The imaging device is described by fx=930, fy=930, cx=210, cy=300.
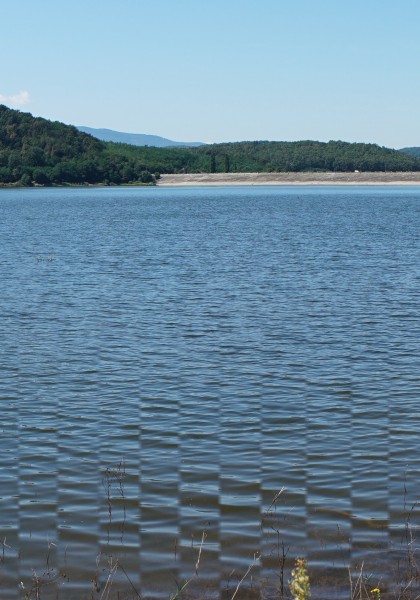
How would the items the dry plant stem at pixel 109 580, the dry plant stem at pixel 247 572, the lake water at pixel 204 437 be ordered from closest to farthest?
1. the dry plant stem at pixel 247 572
2. the dry plant stem at pixel 109 580
3. the lake water at pixel 204 437

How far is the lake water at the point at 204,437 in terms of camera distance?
8.02 meters

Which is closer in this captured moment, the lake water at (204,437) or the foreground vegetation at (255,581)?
the foreground vegetation at (255,581)

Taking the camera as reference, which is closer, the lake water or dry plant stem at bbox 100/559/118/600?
dry plant stem at bbox 100/559/118/600

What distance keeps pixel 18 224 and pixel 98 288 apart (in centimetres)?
4494

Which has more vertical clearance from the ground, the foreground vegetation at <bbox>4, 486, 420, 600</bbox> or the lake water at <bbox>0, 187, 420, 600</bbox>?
the foreground vegetation at <bbox>4, 486, 420, 600</bbox>

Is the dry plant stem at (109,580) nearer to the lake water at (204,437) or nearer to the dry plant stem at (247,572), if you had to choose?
the lake water at (204,437)

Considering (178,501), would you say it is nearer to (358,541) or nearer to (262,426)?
(358,541)

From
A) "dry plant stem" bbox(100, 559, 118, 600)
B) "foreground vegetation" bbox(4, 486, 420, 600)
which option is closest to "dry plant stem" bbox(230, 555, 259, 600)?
"foreground vegetation" bbox(4, 486, 420, 600)

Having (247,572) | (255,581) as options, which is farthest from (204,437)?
(247,572)

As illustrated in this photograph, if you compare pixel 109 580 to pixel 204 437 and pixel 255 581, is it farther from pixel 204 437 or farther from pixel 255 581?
pixel 204 437

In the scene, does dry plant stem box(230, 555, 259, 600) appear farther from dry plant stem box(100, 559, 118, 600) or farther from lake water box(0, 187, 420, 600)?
dry plant stem box(100, 559, 118, 600)

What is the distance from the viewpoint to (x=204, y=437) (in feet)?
39.0

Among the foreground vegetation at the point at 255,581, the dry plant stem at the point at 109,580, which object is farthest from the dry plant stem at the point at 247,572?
the dry plant stem at the point at 109,580

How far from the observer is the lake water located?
802cm
